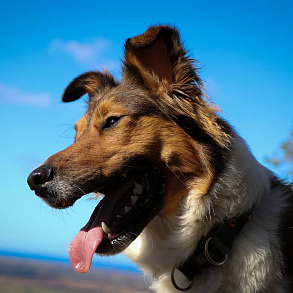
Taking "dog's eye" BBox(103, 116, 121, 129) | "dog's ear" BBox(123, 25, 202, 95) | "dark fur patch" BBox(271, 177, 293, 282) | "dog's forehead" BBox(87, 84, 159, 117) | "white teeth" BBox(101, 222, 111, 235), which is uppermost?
"dog's ear" BBox(123, 25, 202, 95)

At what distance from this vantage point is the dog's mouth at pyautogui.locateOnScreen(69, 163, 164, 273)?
10.5ft

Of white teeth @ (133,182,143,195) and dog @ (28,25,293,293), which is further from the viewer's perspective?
white teeth @ (133,182,143,195)

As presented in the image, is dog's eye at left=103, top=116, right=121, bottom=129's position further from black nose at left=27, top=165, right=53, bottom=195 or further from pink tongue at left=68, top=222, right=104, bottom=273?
pink tongue at left=68, top=222, right=104, bottom=273

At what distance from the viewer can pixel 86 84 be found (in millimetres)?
4676

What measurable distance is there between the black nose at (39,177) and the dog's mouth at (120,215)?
0.52 meters

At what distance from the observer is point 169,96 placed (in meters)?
3.65

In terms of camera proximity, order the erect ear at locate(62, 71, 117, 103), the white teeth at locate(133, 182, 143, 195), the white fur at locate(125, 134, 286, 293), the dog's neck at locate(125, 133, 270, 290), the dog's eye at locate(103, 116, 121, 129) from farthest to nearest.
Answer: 1. the erect ear at locate(62, 71, 117, 103)
2. the dog's eye at locate(103, 116, 121, 129)
3. the white teeth at locate(133, 182, 143, 195)
4. the dog's neck at locate(125, 133, 270, 290)
5. the white fur at locate(125, 134, 286, 293)

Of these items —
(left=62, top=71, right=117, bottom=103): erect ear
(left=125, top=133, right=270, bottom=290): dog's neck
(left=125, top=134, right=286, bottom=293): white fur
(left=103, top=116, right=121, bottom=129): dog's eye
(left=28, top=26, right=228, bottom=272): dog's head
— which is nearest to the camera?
(left=125, top=134, right=286, bottom=293): white fur

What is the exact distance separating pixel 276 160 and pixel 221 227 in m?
8.94

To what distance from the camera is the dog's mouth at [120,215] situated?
3.21 m

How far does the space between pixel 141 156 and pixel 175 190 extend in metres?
0.42

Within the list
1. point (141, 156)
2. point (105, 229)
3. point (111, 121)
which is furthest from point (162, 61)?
point (105, 229)

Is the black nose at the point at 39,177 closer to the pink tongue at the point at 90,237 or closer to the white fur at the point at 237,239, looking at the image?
the pink tongue at the point at 90,237

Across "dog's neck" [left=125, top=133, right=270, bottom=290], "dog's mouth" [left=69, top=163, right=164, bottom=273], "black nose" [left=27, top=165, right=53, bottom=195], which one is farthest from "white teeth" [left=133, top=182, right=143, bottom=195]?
"black nose" [left=27, top=165, right=53, bottom=195]
